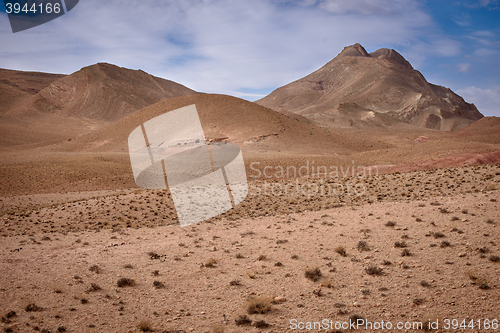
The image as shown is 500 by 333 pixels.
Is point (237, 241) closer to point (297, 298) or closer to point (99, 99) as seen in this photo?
point (297, 298)

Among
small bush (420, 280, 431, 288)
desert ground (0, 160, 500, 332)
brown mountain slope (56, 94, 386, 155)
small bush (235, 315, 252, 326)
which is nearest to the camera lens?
small bush (235, 315, 252, 326)

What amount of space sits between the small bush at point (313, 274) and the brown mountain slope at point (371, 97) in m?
81.7

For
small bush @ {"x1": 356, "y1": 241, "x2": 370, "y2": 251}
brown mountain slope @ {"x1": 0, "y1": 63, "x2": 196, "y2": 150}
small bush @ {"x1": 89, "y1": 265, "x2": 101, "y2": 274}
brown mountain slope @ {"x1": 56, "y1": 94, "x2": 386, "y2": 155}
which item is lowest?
small bush @ {"x1": 89, "y1": 265, "x2": 101, "y2": 274}

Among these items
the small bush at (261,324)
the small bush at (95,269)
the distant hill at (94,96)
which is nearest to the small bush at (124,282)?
the small bush at (95,269)

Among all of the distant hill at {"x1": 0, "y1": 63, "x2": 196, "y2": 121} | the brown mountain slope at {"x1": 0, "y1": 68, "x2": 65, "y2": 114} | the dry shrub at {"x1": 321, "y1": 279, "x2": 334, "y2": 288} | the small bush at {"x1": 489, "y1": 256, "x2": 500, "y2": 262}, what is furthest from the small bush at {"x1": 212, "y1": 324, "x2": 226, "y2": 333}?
the brown mountain slope at {"x1": 0, "y1": 68, "x2": 65, "y2": 114}

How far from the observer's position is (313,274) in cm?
675

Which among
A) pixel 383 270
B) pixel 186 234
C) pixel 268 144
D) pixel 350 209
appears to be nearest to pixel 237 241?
pixel 186 234

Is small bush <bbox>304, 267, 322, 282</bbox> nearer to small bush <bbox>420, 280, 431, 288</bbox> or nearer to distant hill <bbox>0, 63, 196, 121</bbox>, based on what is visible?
small bush <bbox>420, 280, 431, 288</bbox>

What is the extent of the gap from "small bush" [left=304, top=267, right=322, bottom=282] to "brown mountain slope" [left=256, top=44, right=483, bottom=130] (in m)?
81.7

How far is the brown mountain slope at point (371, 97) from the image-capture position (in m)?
92.6

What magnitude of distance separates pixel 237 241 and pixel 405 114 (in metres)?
104

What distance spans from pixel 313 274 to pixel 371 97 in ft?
378

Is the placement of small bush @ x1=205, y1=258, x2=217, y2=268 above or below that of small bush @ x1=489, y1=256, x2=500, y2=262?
below

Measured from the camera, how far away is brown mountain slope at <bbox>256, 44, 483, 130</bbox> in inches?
3647
